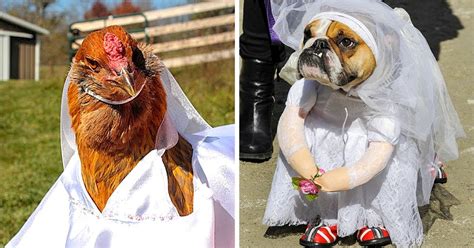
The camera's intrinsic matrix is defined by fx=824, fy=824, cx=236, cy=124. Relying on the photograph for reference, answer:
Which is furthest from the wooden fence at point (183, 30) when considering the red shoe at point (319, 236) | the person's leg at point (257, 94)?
the person's leg at point (257, 94)

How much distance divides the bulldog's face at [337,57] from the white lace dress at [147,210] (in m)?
0.28

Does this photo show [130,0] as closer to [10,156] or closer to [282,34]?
[282,34]

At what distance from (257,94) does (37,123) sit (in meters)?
0.70

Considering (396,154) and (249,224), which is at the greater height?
(396,154)

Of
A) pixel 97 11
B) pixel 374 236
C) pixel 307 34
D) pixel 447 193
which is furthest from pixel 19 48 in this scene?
pixel 447 193

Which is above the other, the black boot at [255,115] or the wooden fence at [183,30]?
the wooden fence at [183,30]

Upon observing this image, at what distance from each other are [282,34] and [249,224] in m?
0.52

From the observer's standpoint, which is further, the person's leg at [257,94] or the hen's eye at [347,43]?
the person's leg at [257,94]

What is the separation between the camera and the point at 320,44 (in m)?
1.69

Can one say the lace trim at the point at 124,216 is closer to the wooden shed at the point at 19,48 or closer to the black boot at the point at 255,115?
the wooden shed at the point at 19,48

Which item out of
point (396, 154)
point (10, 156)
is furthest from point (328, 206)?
point (10, 156)

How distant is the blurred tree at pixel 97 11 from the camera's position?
1486mm

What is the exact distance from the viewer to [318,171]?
1818mm

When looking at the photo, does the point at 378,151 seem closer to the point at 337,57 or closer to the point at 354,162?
the point at 354,162
